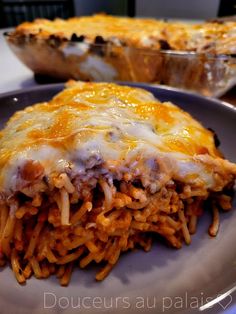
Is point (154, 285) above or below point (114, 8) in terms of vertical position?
above

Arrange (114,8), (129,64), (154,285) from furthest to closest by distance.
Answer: (114,8) → (129,64) → (154,285)

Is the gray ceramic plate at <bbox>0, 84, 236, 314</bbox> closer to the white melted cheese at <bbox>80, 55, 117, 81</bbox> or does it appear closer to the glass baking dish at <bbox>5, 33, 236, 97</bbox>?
the glass baking dish at <bbox>5, 33, 236, 97</bbox>

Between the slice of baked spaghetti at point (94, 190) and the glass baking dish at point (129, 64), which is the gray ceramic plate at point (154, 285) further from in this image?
the glass baking dish at point (129, 64)

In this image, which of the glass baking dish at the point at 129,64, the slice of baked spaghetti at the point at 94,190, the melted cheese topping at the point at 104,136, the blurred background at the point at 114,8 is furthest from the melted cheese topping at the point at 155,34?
the blurred background at the point at 114,8

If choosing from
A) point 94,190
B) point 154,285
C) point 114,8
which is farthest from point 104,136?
point 114,8

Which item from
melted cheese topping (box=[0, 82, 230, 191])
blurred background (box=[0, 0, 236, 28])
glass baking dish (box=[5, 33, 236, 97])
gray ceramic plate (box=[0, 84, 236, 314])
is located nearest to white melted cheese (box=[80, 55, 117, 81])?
glass baking dish (box=[5, 33, 236, 97])

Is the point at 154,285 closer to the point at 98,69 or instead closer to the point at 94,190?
the point at 94,190

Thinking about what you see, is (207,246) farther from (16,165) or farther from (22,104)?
(22,104)
